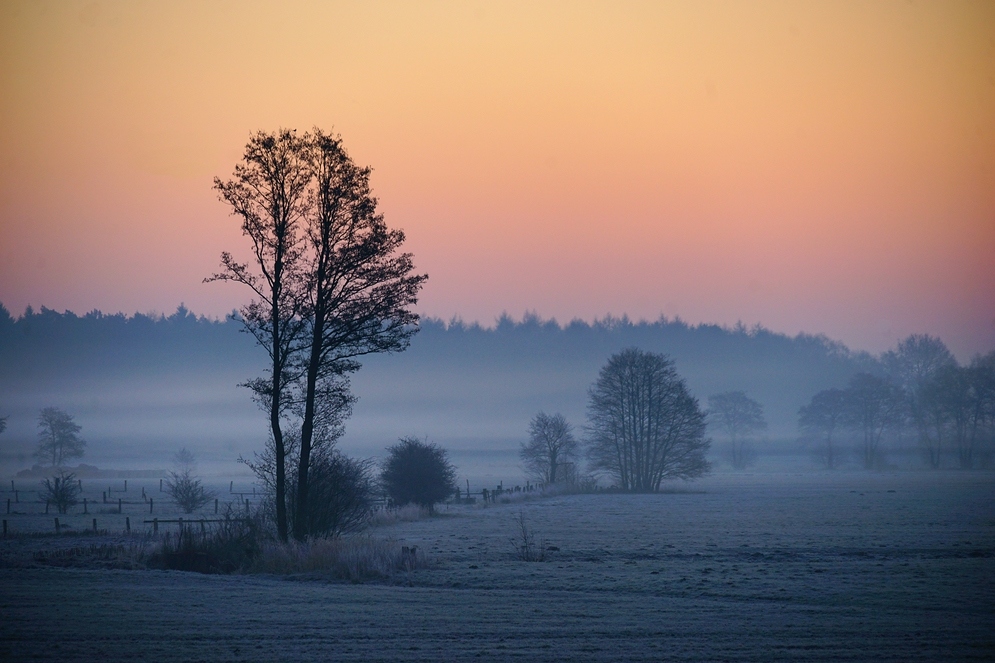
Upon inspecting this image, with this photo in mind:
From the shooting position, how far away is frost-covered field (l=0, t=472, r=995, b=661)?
12.9 m

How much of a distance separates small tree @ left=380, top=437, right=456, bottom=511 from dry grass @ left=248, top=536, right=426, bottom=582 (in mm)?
29006

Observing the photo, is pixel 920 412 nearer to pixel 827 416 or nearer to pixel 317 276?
pixel 827 416

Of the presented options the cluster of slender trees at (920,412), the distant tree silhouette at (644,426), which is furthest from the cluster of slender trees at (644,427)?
the cluster of slender trees at (920,412)

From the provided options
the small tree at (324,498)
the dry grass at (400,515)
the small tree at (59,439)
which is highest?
the small tree at (59,439)

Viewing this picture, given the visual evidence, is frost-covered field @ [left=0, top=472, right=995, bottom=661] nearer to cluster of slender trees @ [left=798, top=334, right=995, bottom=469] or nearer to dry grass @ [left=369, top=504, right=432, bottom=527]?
dry grass @ [left=369, top=504, right=432, bottom=527]

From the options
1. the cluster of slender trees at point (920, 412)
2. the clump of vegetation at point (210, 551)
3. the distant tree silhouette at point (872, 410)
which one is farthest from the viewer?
the distant tree silhouette at point (872, 410)

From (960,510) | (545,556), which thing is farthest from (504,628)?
(960,510)

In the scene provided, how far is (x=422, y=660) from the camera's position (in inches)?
477

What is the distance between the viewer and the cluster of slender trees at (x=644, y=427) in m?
76.7

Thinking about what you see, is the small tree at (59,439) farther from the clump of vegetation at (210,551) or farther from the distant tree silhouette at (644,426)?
the clump of vegetation at (210,551)

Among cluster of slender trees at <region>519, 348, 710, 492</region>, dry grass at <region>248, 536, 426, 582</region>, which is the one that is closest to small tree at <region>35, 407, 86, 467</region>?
cluster of slender trees at <region>519, 348, 710, 492</region>

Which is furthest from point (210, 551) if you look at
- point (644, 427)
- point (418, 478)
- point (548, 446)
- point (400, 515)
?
point (548, 446)

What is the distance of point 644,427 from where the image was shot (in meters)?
79.7

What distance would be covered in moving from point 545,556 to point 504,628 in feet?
38.2
